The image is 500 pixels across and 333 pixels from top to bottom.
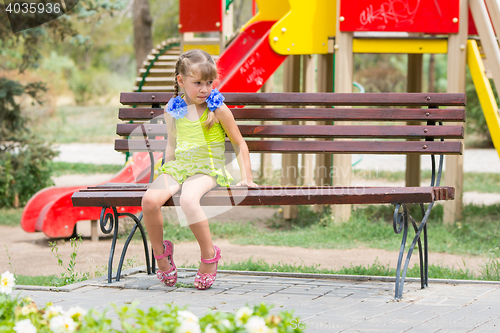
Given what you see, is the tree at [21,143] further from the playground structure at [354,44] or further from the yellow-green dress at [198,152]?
the yellow-green dress at [198,152]

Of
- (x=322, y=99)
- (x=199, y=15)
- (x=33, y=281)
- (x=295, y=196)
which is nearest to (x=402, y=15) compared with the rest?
(x=322, y=99)

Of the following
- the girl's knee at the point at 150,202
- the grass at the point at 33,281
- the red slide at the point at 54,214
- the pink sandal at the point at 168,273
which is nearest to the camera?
the girl's knee at the point at 150,202

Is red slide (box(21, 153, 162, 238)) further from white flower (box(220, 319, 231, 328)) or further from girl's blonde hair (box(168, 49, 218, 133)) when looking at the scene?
white flower (box(220, 319, 231, 328))

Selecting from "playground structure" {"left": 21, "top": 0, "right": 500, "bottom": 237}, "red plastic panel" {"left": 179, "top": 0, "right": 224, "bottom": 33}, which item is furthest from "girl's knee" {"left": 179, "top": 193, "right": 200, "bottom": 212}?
"red plastic panel" {"left": 179, "top": 0, "right": 224, "bottom": 33}

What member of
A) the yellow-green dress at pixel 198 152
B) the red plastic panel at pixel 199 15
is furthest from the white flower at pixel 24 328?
the red plastic panel at pixel 199 15

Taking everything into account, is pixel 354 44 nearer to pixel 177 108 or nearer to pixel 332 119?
pixel 332 119

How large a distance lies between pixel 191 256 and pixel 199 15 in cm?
521

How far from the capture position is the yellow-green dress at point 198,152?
11.2 feet

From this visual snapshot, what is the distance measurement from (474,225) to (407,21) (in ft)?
7.45

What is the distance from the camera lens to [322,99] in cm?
380

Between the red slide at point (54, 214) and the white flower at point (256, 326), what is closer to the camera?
the white flower at point (256, 326)

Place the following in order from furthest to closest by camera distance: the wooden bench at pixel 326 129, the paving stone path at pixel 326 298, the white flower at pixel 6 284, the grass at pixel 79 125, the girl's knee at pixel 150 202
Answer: the grass at pixel 79 125
the wooden bench at pixel 326 129
the girl's knee at pixel 150 202
the paving stone path at pixel 326 298
the white flower at pixel 6 284

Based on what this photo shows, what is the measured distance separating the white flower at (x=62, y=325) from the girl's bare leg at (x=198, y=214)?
1.25 meters

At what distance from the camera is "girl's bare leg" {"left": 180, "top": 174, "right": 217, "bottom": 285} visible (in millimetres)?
3158
